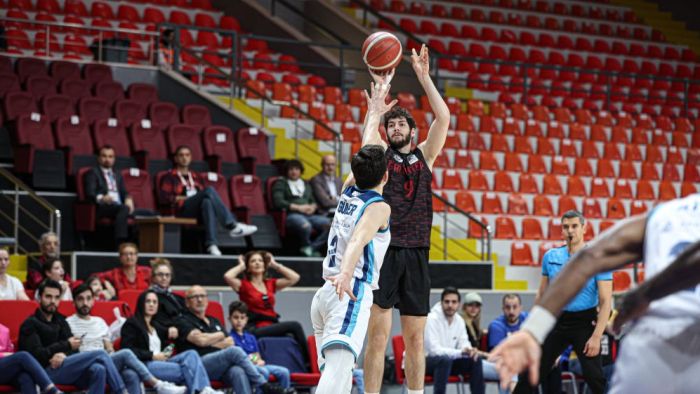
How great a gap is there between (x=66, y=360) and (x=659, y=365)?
7.15 meters

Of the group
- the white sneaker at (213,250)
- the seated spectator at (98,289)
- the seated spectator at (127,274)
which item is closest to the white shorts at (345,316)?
the seated spectator at (98,289)

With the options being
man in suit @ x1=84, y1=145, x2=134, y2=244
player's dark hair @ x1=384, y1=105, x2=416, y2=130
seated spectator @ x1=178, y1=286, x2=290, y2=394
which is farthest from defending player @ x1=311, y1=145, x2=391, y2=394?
man in suit @ x1=84, y1=145, x2=134, y2=244

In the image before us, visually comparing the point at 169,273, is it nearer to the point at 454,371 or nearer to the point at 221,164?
the point at 454,371

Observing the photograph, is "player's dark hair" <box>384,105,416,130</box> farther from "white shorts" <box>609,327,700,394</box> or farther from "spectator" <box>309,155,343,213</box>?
"spectator" <box>309,155,343,213</box>

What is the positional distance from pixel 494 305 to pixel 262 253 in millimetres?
3392

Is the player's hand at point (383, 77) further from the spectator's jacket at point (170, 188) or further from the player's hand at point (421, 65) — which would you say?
the spectator's jacket at point (170, 188)

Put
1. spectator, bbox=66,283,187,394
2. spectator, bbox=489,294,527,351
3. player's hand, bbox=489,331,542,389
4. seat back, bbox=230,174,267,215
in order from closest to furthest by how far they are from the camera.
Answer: player's hand, bbox=489,331,542,389 < spectator, bbox=66,283,187,394 < spectator, bbox=489,294,527,351 < seat back, bbox=230,174,267,215

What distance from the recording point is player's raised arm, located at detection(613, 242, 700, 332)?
3.22 m

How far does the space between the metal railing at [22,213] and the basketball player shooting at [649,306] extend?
9740 mm

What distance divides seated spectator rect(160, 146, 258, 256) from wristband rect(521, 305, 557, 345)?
31.8ft

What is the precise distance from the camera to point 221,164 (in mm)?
14719

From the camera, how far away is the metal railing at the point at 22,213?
12607 mm

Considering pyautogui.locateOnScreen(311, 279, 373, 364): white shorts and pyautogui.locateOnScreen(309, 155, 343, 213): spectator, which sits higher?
pyautogui.locateOnScreen(309, 155, 343, 213): spectator

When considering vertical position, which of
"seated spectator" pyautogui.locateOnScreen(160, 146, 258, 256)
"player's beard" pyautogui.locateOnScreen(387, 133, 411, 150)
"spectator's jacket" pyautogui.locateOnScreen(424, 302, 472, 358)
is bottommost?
"spectator's jacket" pyautogui.locateOnScreen(424, 302, 472, 358)
